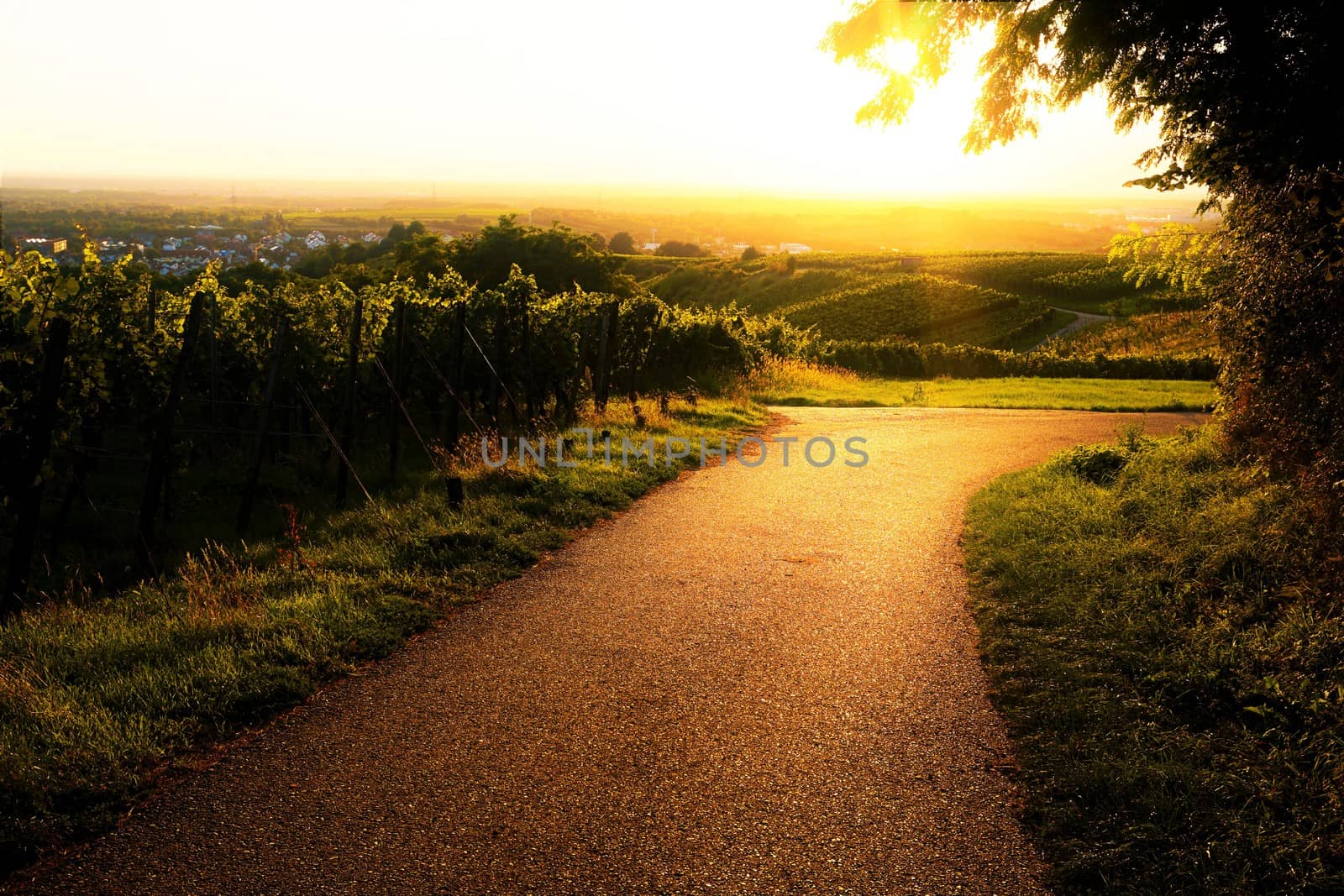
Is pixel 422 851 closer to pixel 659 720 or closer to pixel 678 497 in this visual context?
pixel 659 720

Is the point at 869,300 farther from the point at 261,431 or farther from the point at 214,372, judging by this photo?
the point at 261,431

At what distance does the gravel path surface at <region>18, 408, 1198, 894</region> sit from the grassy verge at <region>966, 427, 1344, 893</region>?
0.35 meters

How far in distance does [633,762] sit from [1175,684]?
3.43 meters

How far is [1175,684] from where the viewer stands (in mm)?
5449

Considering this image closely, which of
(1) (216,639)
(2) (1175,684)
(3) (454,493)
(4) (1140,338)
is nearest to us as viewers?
(2) (1175,684)

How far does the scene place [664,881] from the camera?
3697 mm

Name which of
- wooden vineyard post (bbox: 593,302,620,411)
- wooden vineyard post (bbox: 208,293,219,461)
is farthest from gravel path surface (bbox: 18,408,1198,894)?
wooden vineyard post (bbox: 593,302,620,411)

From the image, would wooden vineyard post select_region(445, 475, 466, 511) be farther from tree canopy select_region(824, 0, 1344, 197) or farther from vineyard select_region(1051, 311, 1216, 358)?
vineyard select_region(1051, 311, 1216, 358)

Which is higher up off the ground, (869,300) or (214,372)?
(869,300)

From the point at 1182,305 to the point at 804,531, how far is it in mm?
78871

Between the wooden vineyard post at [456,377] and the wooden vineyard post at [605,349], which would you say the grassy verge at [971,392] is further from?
the wooden vineyard post at [456,377]

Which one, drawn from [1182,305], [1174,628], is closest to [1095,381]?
[1174,628]

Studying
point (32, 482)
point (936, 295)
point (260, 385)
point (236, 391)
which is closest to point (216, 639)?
point (32, 482)

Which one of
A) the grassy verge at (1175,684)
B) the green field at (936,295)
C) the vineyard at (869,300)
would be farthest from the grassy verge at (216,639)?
the green field at (936,295)
